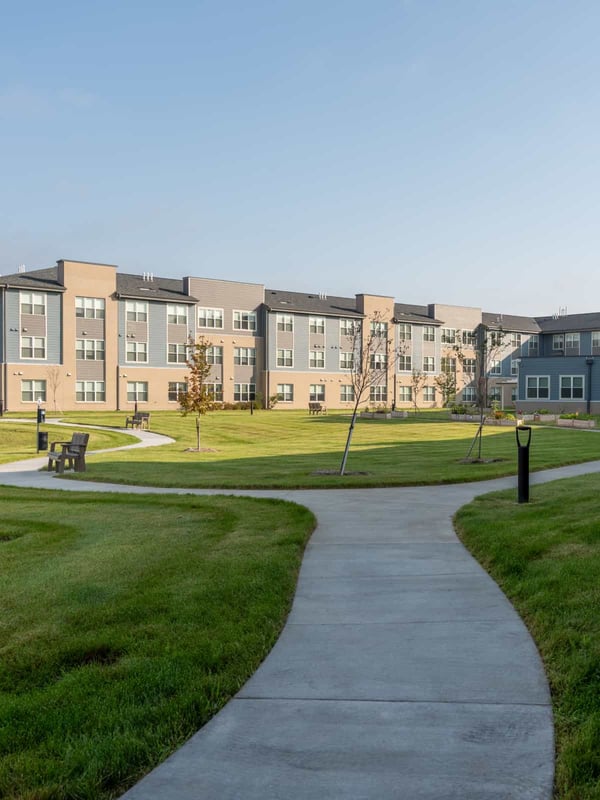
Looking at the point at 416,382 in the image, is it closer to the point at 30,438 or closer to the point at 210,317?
the point at 210,317

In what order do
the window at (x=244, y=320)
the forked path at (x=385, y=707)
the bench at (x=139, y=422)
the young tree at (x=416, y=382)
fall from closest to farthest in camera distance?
the forked path at (x=385, y=707) → the bench at (x=139, y=422) → the window at (x=244, y=320) → the young tree at (x=416, y=382)

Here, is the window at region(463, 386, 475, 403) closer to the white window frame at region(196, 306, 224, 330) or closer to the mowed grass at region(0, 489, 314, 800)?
the white window frame at region(196, 306, 224, 330)

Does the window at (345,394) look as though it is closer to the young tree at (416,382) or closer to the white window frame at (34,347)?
the young tree at (416,382)

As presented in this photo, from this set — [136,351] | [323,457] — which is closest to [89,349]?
[136,351]

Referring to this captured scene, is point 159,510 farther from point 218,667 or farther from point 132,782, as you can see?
point 132,782

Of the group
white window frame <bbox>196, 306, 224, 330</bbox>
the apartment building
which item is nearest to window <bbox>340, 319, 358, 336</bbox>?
the apartment building

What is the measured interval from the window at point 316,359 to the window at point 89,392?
2091 cm

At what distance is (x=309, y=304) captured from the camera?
7331cm

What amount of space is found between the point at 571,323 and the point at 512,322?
22.7ft

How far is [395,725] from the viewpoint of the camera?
3.92 metres

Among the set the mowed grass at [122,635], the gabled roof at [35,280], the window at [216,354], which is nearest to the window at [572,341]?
the window at [216,354]

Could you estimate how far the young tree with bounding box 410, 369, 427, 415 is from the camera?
76.7 m

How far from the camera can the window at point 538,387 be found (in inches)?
2229

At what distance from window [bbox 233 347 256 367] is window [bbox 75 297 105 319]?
43.9 feet
